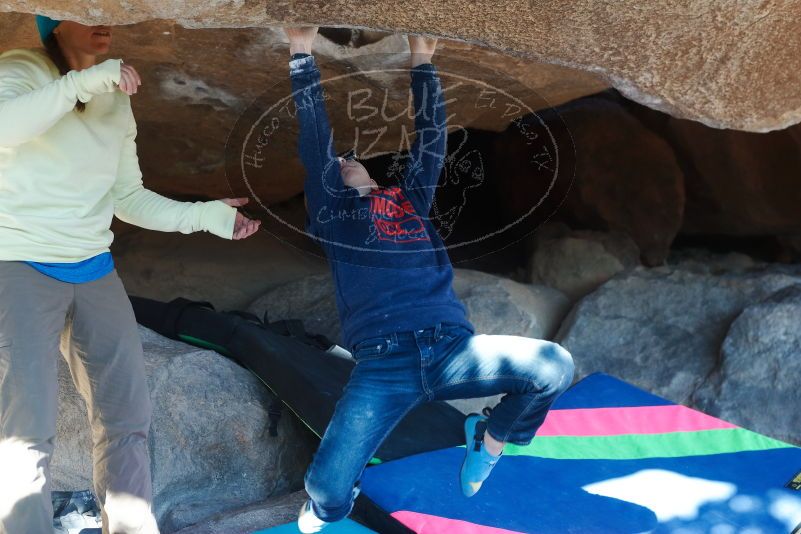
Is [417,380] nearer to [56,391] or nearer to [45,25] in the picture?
[56,391]

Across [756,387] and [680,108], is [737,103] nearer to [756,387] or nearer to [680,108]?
[680,108]

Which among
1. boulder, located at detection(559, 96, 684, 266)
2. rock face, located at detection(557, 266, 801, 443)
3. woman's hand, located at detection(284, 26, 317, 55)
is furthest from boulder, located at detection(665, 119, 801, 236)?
woman's hand, located at detection(284, 26, 317, 55)

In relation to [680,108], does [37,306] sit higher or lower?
lower

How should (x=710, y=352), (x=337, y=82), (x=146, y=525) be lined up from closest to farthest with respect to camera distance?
(x=146, y=525), (x=337, y=82), (x=710, y=352)

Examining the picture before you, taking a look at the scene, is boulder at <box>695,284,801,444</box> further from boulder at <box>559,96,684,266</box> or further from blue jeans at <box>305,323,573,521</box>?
blue jeans at <box>305,323,573,521</box>

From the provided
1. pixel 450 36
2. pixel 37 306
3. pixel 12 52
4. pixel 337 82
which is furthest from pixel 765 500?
pixel 12 52

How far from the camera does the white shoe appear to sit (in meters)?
2.35

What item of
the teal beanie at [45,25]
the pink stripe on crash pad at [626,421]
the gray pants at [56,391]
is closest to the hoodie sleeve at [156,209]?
the gray pants at [56,391]

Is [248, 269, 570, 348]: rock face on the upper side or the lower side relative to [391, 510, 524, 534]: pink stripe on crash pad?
lower

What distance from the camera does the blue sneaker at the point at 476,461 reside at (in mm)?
2422

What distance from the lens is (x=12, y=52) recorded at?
81.5 inches

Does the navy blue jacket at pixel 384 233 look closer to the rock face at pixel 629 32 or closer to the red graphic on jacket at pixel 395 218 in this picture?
the red graphic on jacket at pixel 395 218

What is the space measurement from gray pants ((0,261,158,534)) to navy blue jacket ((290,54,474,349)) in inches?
21.5

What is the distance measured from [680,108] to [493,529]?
132 cm
